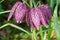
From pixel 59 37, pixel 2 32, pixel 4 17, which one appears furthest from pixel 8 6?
pixel 59 37

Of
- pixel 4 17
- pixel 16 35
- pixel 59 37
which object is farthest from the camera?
pixel 4 17

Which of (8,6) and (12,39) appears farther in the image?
(8,6)

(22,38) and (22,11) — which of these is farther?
(22,38)

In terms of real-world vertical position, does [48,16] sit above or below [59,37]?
above

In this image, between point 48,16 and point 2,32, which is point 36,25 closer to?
point 48,16

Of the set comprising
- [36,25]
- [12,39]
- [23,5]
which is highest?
[23,5]

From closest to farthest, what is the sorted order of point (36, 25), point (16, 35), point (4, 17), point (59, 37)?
point (36, 25)
point (59, 37)
point (16, 35)
point (4, 17)

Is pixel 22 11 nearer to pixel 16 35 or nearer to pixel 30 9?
pixel 30 9

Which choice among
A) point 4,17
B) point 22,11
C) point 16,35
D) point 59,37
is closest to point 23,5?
point 22,11

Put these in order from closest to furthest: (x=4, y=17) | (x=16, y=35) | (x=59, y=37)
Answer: (x=59, y=37)
(x=16, y=35)
(x=4, y=17)
